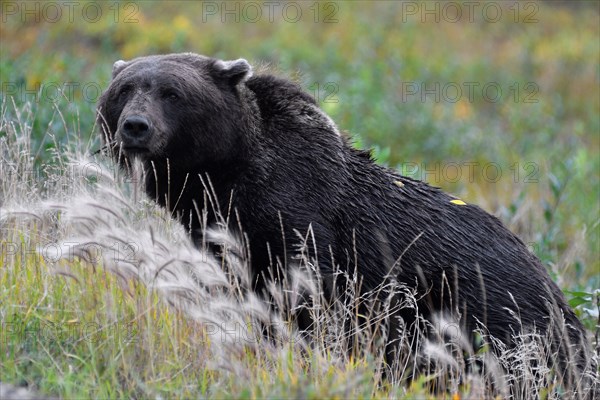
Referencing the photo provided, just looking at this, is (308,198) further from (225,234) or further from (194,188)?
(225,234)

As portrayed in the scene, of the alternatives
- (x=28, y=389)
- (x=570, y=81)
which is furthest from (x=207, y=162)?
(x=570, y=81)

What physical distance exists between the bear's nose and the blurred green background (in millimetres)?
2590

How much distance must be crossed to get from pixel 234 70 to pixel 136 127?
2.85 ft

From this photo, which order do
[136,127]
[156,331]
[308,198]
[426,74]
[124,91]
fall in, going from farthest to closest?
1. [426,74]
2. [124,91]
3. [308,198]
4. [136,127]
5. [156,331]

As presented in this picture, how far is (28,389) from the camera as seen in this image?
4305 mm

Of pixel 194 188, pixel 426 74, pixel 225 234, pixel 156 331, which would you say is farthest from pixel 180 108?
pixel 426 74

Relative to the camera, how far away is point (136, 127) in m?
5.55

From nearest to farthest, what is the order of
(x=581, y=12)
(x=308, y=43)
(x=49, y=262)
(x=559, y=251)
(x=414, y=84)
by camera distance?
(x=49, y=262), (x=559, y=251), (x=414, y=84), (x=308, y=43), (x=581, y=12)

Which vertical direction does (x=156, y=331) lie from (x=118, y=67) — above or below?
below

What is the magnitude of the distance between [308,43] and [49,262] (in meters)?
13.7

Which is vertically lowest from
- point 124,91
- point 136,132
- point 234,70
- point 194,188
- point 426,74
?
point 426,74

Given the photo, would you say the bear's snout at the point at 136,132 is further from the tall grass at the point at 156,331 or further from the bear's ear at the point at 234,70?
the bear's ear at the point at 234,70

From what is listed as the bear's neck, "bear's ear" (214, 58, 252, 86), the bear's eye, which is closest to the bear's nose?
the bear's neck

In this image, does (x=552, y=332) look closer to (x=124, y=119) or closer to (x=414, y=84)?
(x=124, y=119)
